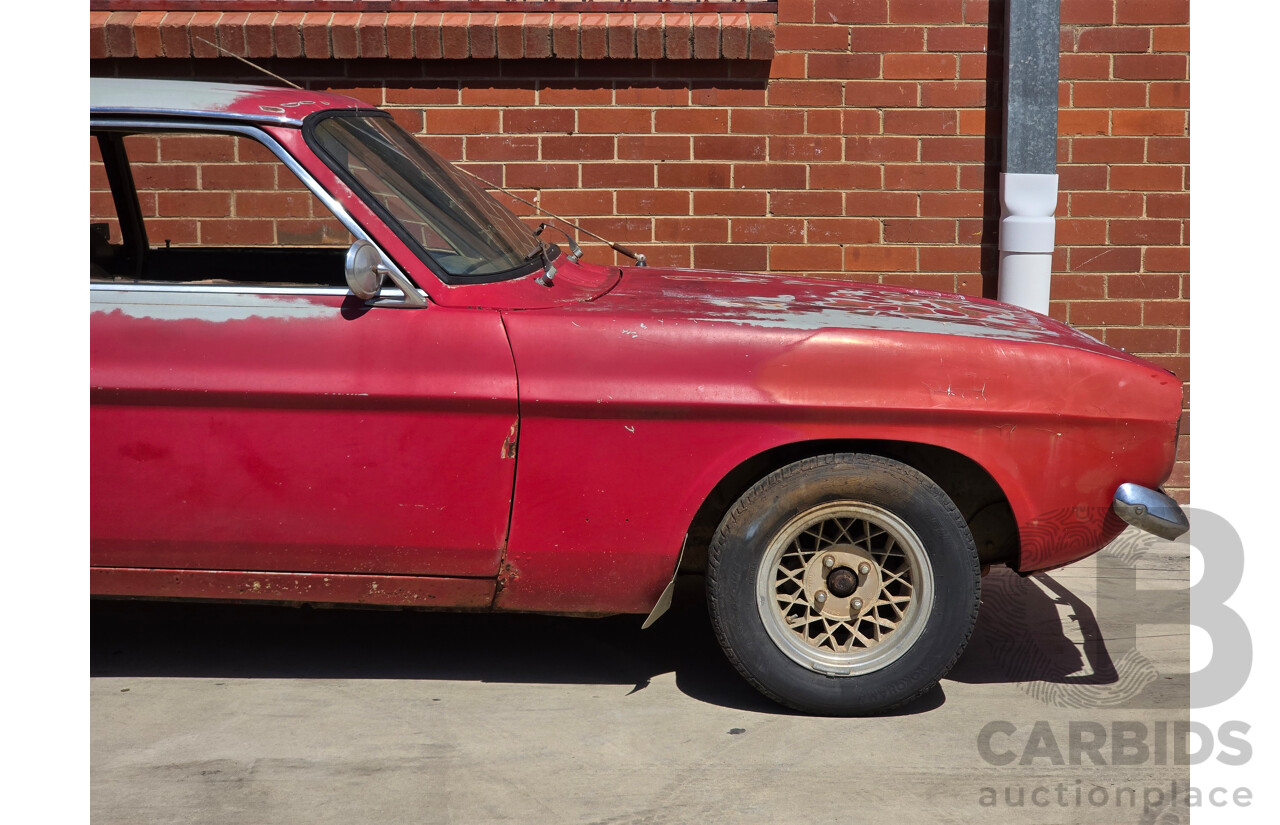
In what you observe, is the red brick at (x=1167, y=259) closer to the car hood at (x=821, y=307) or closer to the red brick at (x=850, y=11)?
the red brick at (x=850, y=11)

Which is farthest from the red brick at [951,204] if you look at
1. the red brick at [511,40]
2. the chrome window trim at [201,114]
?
the chrome window trim at [201,114]

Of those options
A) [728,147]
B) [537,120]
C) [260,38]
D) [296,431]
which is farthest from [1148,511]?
[260,38]

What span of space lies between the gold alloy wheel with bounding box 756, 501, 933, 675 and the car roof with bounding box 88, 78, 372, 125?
6.23ft

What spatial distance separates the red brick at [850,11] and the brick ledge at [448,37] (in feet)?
0.72

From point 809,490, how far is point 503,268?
3.73 ft

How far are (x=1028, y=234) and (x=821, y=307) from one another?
2407mm

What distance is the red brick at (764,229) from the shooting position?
19.5 feet

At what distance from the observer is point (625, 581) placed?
355 centimetres

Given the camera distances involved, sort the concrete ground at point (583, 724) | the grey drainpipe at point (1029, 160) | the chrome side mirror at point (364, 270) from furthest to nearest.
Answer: the grey drainpipe at point (1029, 160) < the chrome side mirror at point (364, 270) < the concrete ground at point (583, 724)

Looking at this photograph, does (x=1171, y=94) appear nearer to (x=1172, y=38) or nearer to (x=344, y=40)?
(x=1172, y=38)

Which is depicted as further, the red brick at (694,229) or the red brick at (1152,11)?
the red brick at (694,229)

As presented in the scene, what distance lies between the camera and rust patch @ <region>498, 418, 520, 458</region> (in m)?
3.43

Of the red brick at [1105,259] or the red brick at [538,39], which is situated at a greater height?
the red brick at [538,39]

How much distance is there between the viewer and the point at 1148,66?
231 inches
